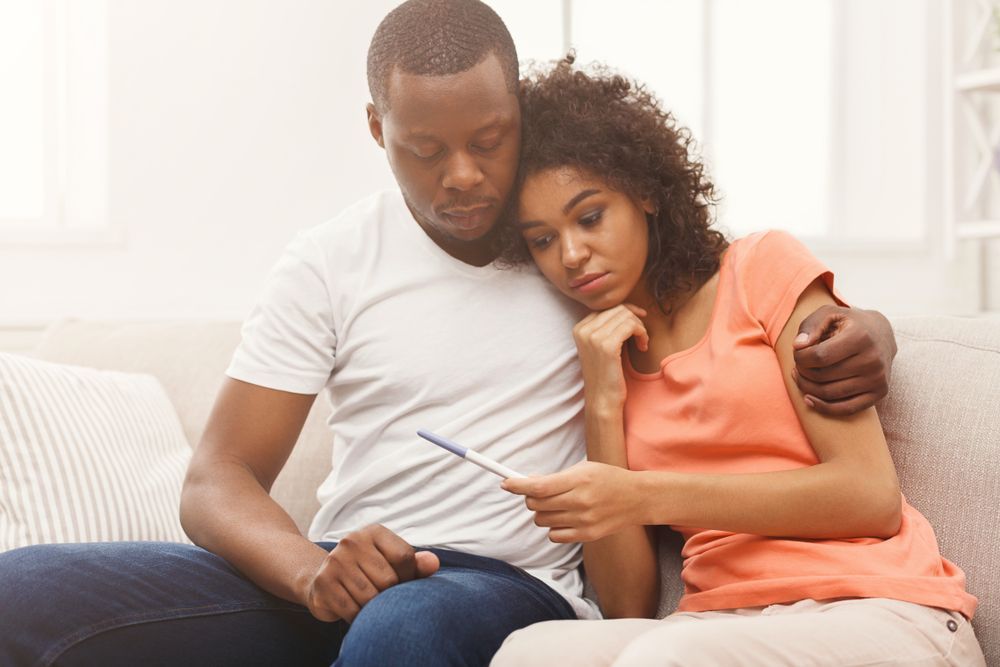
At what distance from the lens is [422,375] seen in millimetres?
1345

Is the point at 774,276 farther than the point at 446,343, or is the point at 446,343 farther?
the point at 446,343

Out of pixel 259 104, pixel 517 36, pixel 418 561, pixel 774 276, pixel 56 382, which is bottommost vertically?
pixel 418 561

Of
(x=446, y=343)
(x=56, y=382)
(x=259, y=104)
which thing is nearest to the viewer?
(x=446, y=343)

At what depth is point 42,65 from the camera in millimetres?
2848

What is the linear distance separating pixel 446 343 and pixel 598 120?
34cm

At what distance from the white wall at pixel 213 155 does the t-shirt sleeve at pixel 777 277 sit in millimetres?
1757

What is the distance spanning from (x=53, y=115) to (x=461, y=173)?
204cm

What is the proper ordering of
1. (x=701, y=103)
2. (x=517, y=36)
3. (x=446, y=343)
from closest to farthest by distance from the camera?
(x=446, y=343), (x=517, y=36), (x=701, y=103)

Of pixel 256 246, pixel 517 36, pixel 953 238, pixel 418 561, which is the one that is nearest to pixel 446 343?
pixel 418 561

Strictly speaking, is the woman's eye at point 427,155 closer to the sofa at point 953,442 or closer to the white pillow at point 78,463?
the sofa at point 953,442

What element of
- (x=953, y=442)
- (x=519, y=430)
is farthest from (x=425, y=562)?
(x=953, y=442)

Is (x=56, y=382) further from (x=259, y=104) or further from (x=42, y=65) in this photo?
(x=42, y=65)

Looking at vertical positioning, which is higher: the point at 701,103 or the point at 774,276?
the point at 701,103

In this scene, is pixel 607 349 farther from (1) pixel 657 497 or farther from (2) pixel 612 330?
(1) pixel 657 497
